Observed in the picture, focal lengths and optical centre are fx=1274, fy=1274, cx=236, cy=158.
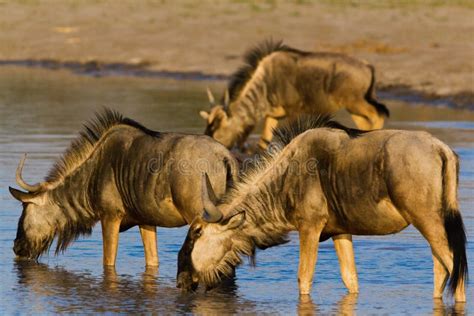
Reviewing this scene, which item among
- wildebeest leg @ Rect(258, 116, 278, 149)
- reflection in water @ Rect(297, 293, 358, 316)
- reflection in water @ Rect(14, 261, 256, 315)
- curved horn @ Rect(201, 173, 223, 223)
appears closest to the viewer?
curved horn @ Rect(201, 173, 223, 223)

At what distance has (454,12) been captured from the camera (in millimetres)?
33906

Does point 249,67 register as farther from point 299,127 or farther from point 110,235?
point 299,127

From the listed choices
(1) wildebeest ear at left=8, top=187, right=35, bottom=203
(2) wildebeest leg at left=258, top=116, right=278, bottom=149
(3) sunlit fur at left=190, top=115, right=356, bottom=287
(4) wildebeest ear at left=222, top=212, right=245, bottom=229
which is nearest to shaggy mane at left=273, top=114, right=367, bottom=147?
(3) sunlit fur at left=190, top=115, right=356, bottom=287

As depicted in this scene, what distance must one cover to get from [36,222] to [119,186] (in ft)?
2.57

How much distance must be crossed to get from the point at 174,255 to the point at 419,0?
Result: 93.2 ft

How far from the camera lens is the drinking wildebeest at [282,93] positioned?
55.2ft

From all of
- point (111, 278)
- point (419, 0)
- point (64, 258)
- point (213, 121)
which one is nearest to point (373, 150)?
point (111, 278)

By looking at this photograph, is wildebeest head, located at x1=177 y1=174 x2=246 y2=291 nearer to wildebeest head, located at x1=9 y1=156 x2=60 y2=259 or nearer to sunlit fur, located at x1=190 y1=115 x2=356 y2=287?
sunlit fur, located at x1=190 y1=115 x2=356 y2=287

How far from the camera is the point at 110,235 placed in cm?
919

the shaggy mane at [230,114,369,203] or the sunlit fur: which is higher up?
the shaggy mane at [230,114,369,203]

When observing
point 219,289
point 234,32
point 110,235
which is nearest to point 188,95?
point 234,32

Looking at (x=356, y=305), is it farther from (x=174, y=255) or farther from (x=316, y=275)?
(x=174, y=255)

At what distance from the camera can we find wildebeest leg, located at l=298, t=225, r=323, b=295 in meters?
8.02

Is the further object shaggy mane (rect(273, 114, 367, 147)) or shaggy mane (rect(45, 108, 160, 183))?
shaggy mane (rect(45, 108, 160, 183))
